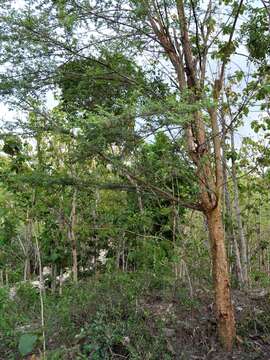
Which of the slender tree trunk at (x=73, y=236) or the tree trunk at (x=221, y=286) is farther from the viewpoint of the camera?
the slender tree trunk at (x=73, y=236)

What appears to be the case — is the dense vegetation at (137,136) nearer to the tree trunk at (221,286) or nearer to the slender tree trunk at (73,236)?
the tree trunk at (221,286)

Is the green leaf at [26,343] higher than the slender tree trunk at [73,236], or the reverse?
the slender tree trunk at [73,236]

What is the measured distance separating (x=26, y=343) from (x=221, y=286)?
1.74 metres

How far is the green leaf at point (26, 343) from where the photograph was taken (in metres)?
3.06

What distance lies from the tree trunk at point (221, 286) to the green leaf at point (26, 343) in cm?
161

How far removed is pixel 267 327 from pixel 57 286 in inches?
115

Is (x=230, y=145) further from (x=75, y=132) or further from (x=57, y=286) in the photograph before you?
(x=57, y=286)

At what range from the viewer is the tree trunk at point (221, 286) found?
3.22m

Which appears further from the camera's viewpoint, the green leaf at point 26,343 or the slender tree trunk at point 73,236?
the slender tree trunk at point 73,236

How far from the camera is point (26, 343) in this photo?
10.1 ft

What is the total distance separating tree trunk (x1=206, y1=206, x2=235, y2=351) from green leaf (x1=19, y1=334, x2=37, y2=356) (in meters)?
1.61

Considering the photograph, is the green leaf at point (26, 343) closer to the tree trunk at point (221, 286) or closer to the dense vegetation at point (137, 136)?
the dense vegetation at point (137, 136)

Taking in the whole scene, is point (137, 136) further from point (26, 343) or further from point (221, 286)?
point (26, 343)

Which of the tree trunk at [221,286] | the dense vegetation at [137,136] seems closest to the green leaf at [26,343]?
the dense vegetation at [137,136]
